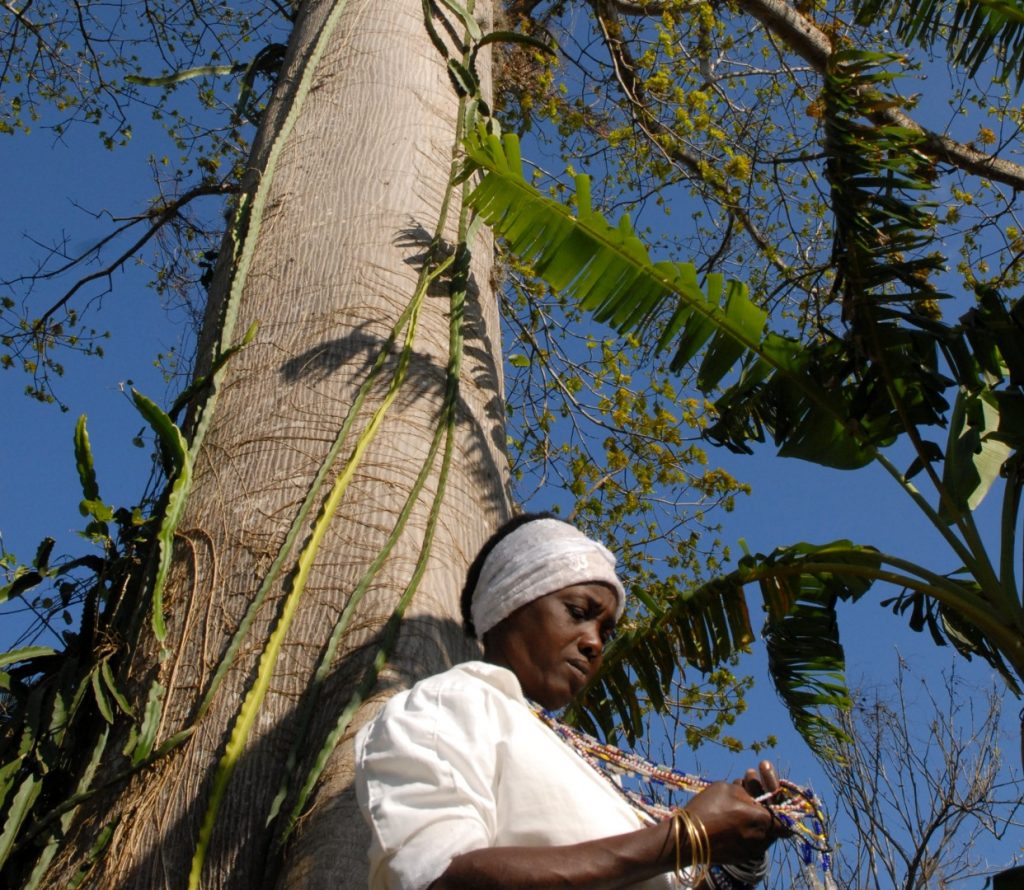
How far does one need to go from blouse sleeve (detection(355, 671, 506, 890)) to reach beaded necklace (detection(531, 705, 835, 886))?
0.30 m

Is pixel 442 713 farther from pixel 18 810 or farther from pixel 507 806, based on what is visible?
pixel 18 810

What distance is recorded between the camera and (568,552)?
2.23 m

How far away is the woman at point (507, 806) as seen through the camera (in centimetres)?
159

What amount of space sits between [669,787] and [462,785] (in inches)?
24.9

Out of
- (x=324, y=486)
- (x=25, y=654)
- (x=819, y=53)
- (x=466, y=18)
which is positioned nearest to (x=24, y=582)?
(x=25, y=654)

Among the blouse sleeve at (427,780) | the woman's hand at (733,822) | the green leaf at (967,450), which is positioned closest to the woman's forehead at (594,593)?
the blouse sleeve at (427,780)

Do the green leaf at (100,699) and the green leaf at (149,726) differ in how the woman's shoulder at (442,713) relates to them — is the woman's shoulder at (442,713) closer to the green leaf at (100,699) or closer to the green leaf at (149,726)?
the green leaf at (149,726)

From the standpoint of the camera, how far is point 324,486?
8.68ft

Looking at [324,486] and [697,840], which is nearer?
[697,840]

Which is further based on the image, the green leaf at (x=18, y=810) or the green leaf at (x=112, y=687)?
the green leaf at (x=112, y=687)

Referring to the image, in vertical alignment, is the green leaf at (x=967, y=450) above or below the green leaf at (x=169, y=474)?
above

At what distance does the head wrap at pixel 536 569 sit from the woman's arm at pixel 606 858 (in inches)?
23.1

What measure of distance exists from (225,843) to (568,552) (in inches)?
30.9

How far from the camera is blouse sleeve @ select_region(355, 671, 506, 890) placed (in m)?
1.61
